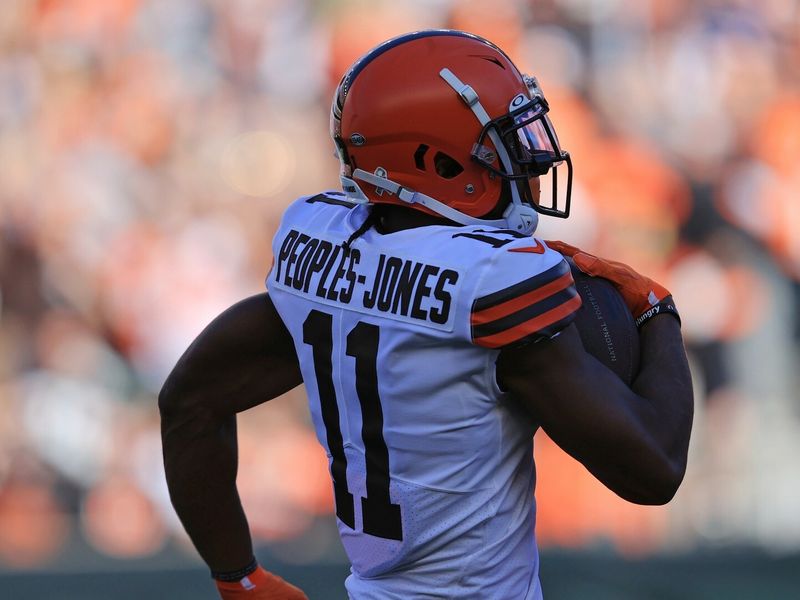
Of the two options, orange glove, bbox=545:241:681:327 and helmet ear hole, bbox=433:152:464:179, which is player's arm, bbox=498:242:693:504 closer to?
orange glove, bbox=545:241:681:327

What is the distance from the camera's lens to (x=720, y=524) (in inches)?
176

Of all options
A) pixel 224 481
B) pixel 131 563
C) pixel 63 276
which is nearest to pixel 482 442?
pixel 224 481

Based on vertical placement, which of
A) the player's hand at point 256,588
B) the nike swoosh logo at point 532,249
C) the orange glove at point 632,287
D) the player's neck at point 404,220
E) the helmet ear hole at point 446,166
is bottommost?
the player's hand at point 256,588

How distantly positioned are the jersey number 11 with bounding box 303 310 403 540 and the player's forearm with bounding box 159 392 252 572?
0.31 meters

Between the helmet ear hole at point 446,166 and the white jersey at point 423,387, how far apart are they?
10 cm

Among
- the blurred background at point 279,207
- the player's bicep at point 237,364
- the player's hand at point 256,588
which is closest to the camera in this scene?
the player's bicep at point 237,364

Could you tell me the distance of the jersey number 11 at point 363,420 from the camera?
1629 millimetres

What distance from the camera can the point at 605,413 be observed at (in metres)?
1.51

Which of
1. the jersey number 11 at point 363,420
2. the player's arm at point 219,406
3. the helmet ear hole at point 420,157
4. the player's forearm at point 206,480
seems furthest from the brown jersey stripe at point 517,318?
the player's forearm at point 206,480

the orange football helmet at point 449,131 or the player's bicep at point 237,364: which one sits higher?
the orange football helmet at point 449,131

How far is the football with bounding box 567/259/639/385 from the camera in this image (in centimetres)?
168

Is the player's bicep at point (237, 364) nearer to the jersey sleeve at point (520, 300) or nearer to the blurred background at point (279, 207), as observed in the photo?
the jersey sleeve at point (520, 300)

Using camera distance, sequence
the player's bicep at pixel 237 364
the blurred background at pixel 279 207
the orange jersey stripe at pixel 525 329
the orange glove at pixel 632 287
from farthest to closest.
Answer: the blurred background at pixel 279 207, the player's bicep at pixel 237 364, the orange glove at pixel 632 287, the orange jersey stripe at pixel 525 329

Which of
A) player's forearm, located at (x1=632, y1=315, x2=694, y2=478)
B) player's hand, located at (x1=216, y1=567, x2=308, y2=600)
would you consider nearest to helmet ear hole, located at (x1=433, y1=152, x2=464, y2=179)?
player's forearm, located at (x1=632, y1=315, x2=694, y2=478)
